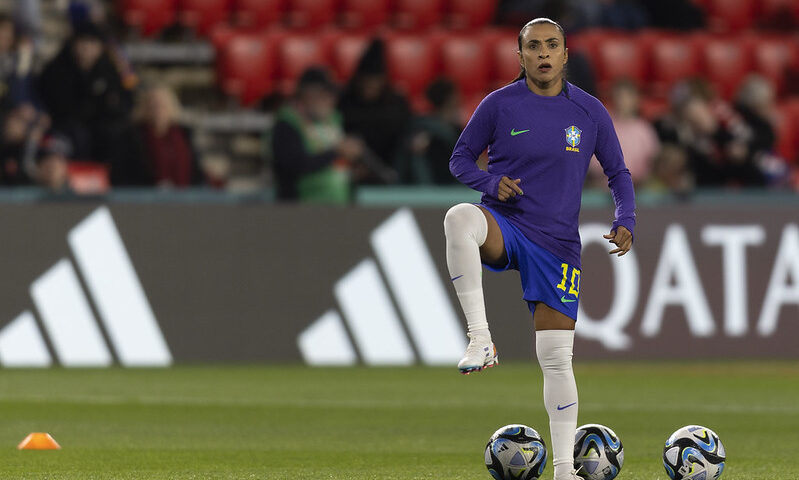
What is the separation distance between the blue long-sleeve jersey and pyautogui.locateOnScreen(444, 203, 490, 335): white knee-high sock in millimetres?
170

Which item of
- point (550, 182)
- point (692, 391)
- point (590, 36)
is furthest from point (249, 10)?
point (550, 182)

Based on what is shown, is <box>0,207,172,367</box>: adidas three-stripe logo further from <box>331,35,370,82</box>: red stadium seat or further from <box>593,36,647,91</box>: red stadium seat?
<box>593,36,647,91</box>: red stadium seat

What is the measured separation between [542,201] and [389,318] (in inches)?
288

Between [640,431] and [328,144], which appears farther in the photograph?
[328,144]

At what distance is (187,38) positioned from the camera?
18250 mm

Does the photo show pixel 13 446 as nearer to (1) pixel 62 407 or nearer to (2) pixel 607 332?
(1) pixel 62 407

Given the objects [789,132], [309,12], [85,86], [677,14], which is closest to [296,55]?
[309,12]

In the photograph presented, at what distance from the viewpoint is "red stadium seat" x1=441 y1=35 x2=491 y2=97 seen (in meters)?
18.3

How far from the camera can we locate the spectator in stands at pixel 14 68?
15.4 meters

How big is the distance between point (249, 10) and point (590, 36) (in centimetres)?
407

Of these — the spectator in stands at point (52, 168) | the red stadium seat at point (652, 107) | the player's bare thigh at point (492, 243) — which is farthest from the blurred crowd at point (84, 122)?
the player's bare thigh at point (492, 243)

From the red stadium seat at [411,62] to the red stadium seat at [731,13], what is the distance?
4507 mm

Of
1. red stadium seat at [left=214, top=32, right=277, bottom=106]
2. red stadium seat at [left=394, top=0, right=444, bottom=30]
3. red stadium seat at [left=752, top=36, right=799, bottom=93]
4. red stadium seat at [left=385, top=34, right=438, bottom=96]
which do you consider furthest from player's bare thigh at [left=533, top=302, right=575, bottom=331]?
red stadium seat at [left=752, top=36, right=799, bottom=93]

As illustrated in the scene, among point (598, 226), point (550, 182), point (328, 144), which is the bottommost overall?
point (598, 226)
